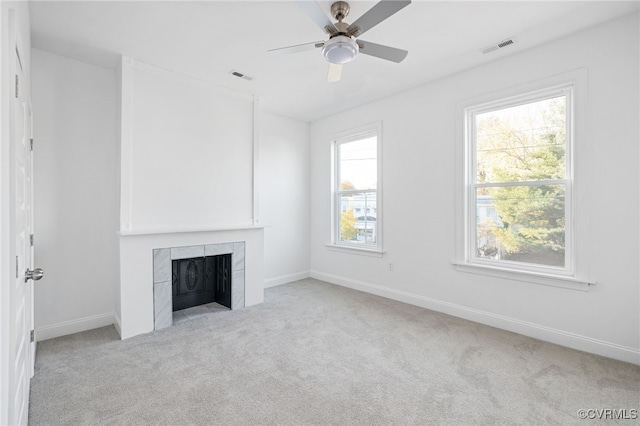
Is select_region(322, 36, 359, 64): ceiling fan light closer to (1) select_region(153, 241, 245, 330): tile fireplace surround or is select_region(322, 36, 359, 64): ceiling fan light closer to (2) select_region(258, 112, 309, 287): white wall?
(1) select_region(153, 241, 245, 330): tile fireplace surround

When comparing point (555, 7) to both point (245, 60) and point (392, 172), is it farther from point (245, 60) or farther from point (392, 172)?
point (245, 60)

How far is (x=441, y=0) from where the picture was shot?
2.36 metres

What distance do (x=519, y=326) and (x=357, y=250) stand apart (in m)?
2.25

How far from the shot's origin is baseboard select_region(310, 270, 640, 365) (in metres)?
2.60

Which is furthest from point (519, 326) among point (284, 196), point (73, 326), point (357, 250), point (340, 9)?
point (73, 326)

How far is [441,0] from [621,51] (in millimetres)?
1620

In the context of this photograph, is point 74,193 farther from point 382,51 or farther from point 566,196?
point 566,196

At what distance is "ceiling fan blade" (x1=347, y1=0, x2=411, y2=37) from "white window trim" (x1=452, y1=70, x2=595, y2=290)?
1.91 metres

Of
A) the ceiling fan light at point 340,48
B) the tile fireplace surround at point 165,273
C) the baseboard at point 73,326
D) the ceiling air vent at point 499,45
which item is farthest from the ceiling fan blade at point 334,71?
the baseboard at point 73,326

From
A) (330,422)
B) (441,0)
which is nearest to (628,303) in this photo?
(330,422)

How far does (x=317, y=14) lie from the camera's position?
2025 millimetres

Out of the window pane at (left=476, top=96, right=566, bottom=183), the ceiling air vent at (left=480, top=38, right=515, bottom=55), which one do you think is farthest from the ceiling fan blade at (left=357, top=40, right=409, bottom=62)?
the window pane at (left=476, top=96, right=566, bottom=183)
